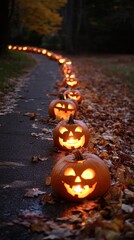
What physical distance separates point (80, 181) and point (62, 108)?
4194 millimetres

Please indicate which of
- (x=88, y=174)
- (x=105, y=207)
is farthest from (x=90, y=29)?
(x=105, y=207)

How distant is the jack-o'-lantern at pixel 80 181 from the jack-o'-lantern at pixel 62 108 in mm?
3981

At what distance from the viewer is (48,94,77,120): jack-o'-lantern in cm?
852

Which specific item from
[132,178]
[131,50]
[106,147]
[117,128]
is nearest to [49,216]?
[132,178]

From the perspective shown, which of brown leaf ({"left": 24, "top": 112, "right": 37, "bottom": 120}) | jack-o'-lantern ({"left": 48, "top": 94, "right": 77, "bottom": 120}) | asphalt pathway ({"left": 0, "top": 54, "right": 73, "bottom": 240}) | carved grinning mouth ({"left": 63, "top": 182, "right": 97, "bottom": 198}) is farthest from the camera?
brown leaf ({"left": 24, "top": 112, "right": 37, "bottom": 120})

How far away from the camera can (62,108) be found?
8.60 meters

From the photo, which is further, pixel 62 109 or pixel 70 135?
pixel 62 109

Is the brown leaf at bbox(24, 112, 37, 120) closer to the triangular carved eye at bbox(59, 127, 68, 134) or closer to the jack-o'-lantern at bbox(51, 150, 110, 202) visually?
the triangular carved eye at bbox(59, 127, 68, 134)

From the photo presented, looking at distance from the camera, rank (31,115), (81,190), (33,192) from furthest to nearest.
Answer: (31,115) → (33,192) → (81,190)

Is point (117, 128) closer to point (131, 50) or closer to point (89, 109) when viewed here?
point (89, 109)

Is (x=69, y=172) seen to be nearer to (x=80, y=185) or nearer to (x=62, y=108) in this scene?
(x=80, y=185)

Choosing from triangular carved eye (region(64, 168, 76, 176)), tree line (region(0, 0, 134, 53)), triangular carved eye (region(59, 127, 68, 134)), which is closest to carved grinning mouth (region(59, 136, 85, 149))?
triangular carved eye (region(59, 127, 68, 134))

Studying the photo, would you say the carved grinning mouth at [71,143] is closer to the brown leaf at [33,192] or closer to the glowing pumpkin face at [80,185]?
the brown leaf at [33,192]

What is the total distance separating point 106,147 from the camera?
6.80 meters
